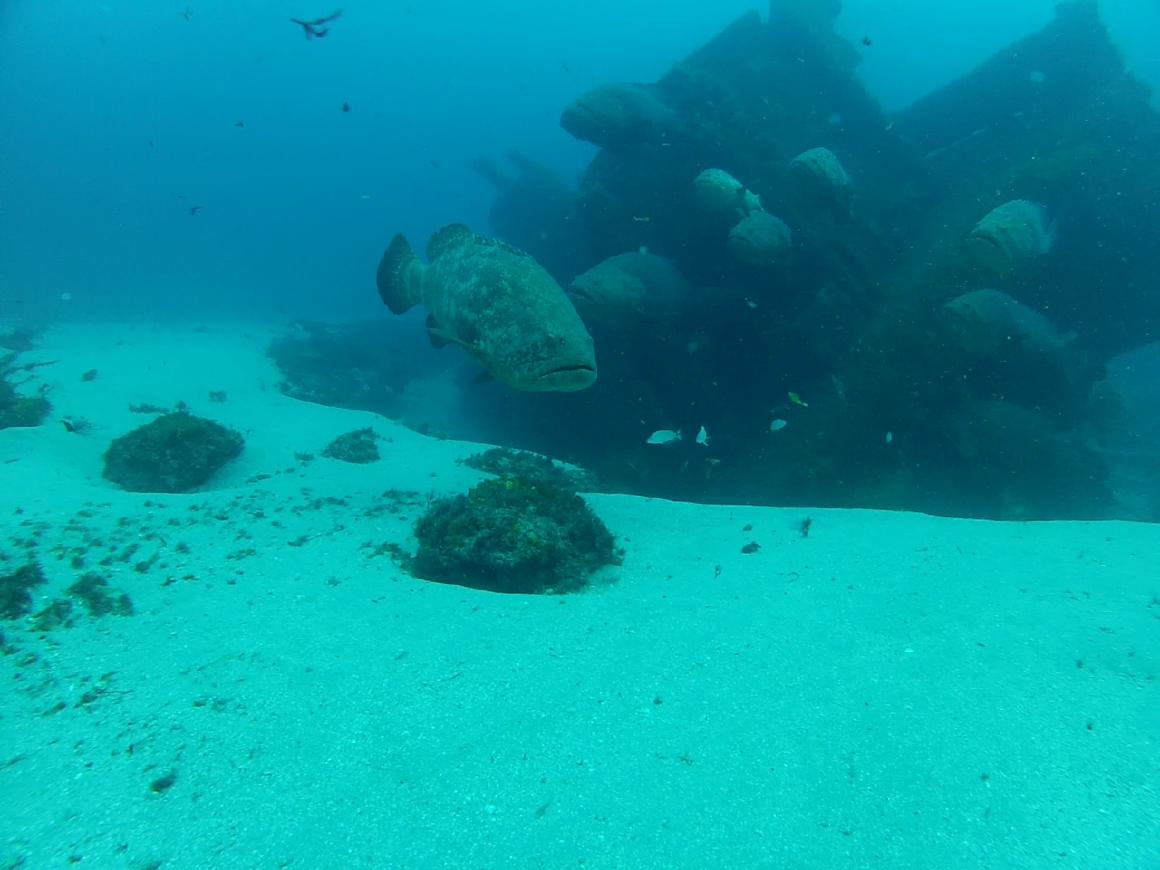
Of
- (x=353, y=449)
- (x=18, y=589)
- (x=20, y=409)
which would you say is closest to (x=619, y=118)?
(x=353, y=449)

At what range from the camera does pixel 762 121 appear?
1533 centimetres

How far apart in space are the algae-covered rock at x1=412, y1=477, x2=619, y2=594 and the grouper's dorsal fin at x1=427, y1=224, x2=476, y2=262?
2.83 meters

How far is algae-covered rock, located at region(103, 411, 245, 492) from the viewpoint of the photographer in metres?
7.60

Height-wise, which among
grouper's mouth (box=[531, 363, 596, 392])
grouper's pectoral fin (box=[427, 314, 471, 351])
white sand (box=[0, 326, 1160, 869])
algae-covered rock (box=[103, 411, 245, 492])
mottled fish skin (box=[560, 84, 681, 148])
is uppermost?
mottled fish skin (box=[560, 84, 681, 148])

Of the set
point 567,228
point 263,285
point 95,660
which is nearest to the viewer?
point 95,660

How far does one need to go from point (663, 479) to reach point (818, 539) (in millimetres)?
4725

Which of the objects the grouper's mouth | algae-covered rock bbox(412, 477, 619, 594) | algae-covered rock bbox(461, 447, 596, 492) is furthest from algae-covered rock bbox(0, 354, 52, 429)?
the grouper's mouth

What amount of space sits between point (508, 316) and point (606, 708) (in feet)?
10.8

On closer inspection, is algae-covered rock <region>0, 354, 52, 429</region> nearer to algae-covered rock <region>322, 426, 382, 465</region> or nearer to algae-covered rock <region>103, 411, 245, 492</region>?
algae-covered rock <region>103, 411, 245, 492</region>

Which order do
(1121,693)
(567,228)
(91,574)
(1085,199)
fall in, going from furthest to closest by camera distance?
1. (567,228)
2. (1085,199)
3. (91,574)
4. (1121,693)

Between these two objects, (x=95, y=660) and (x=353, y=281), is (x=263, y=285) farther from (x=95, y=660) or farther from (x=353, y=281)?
(x=95, y=660)

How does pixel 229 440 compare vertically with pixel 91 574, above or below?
above

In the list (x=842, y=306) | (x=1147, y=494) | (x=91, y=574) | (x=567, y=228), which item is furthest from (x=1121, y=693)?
(x=567, y=228)

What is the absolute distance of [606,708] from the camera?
3.12 metres
